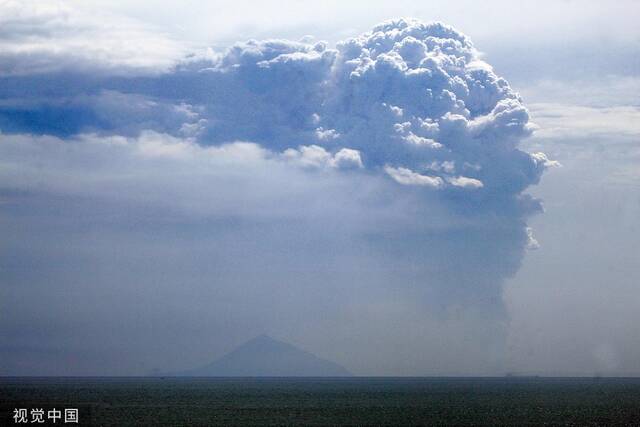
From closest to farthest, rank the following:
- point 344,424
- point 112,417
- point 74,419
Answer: point 74,419 < point 344,424 < point 112,417

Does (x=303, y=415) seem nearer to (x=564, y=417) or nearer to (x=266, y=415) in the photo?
(x=266, y=415)

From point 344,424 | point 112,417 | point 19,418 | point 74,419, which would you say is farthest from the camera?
point 112,417

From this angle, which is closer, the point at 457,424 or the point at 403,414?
the point at 457,424

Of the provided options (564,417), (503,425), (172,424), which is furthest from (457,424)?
(172,424)

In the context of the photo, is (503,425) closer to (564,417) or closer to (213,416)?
(564,417)

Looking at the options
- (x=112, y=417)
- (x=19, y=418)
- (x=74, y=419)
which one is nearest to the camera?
(x=74, y=419)

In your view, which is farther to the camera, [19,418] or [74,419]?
[19,418]

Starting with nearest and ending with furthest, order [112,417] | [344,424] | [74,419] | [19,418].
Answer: [74,419] < [19,418] < [344,424] < [112,417]

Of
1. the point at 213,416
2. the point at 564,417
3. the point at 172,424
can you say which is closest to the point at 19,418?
the point at 172,424

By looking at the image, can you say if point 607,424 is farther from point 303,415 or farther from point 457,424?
point 303,415
